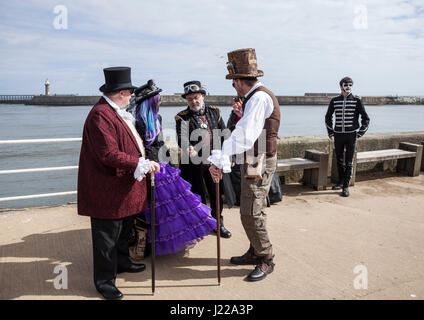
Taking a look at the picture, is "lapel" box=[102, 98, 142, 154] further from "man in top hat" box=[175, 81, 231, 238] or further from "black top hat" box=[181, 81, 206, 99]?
"black top hat" box=[181, 81, 206, 99]

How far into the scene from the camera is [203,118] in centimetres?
417

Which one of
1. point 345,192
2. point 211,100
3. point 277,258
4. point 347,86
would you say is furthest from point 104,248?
point 211,100

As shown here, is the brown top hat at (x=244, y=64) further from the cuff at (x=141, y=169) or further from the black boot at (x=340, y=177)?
the black boot at (x=340, y=177)

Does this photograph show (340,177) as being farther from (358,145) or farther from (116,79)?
(116,79)

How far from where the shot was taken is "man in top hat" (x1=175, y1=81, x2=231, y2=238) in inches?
161

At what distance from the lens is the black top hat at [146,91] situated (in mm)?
3312

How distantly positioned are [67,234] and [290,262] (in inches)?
103

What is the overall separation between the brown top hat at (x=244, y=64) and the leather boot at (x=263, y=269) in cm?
167

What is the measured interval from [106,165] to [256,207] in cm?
134

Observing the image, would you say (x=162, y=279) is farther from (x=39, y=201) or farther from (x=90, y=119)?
(x=39, y=201)

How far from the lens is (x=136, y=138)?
9.95 feet

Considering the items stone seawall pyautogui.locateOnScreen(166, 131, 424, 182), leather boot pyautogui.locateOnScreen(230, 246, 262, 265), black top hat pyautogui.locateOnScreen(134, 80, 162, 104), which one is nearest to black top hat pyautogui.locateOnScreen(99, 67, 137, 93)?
black top hat pyautogui.locateOnScreen(134, 80, 162, 104)

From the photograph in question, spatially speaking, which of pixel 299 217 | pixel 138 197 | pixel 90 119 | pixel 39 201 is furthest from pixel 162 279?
pixel 39 201

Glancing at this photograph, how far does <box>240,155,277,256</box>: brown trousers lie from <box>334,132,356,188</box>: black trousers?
3.20m
